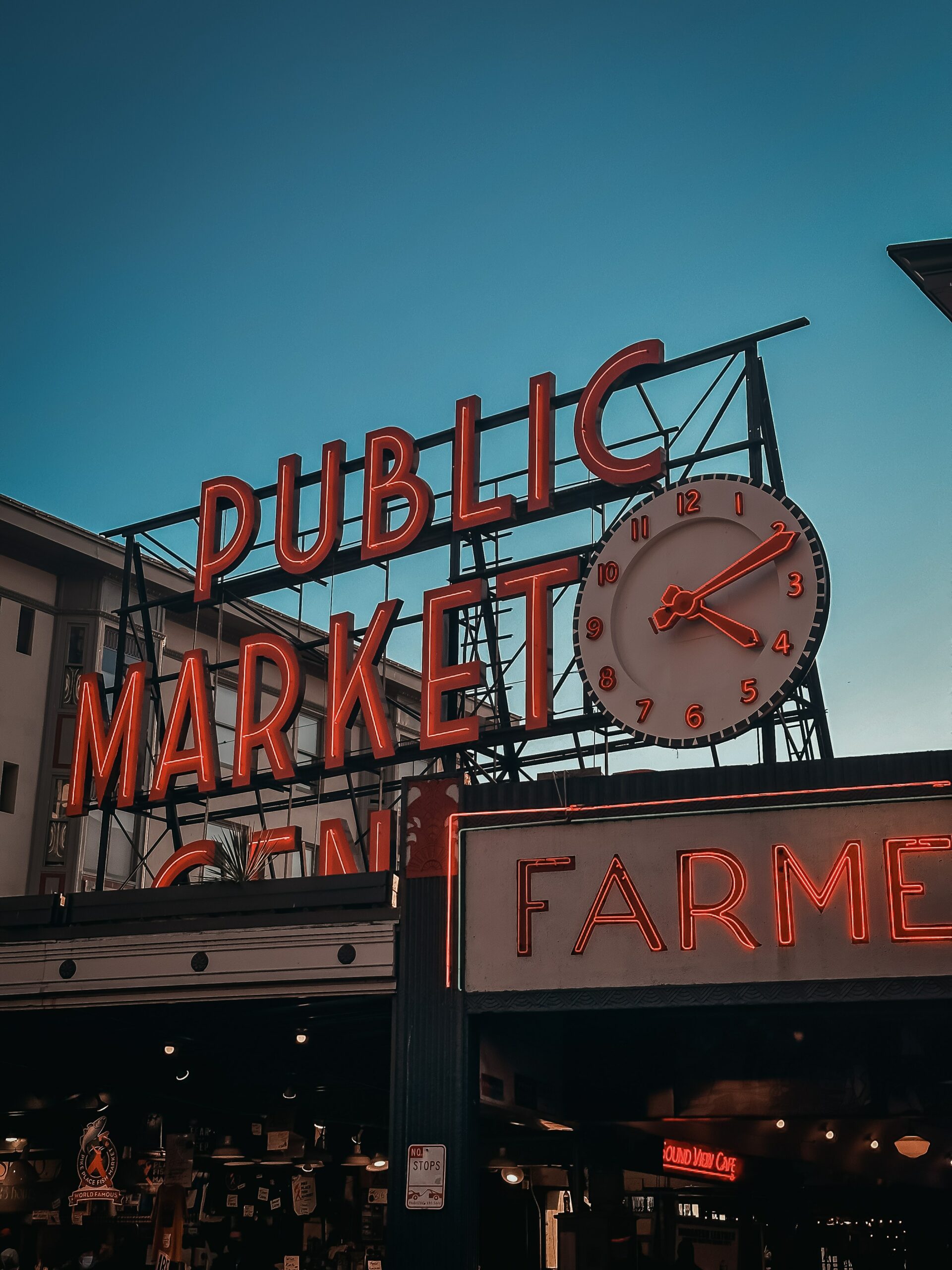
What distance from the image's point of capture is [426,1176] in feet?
53.9

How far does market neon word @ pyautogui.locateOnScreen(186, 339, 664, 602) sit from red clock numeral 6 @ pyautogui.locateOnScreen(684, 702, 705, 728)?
608cm

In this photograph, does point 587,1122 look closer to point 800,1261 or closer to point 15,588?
point 800,1261

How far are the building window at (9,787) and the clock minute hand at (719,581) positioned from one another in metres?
22.5

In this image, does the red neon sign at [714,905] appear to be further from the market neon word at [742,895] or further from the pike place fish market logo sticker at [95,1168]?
the pike place fish market logo sticker at [95,1168]

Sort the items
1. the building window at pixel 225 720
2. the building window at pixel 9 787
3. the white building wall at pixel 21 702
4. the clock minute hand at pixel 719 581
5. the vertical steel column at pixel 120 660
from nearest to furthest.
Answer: the clock minute hand at pixel 719 581 → the vertical steel column at pixel 120 660 → the white building wall at pixel 21 702 → the building window at pixel 9 787 → the building window at pixel 225 720

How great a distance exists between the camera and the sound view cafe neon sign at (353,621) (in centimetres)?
2955

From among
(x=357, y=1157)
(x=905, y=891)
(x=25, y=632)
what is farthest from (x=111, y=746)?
(x=905, y=891)

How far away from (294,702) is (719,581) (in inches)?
445

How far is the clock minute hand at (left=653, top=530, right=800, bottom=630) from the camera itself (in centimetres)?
2453

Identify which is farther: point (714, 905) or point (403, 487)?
point (403, 487)

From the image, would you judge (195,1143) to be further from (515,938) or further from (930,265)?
(930,265)

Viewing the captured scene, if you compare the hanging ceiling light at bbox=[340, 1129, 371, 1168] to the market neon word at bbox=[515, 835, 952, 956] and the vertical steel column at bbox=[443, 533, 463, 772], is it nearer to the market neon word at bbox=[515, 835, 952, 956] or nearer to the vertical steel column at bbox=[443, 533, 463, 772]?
the vertical steel column at bbox=[443, 533, 463, 772]

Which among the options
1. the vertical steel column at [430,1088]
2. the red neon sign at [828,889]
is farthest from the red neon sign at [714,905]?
the vertical steel column at [430,1088]

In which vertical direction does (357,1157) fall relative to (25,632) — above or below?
below
